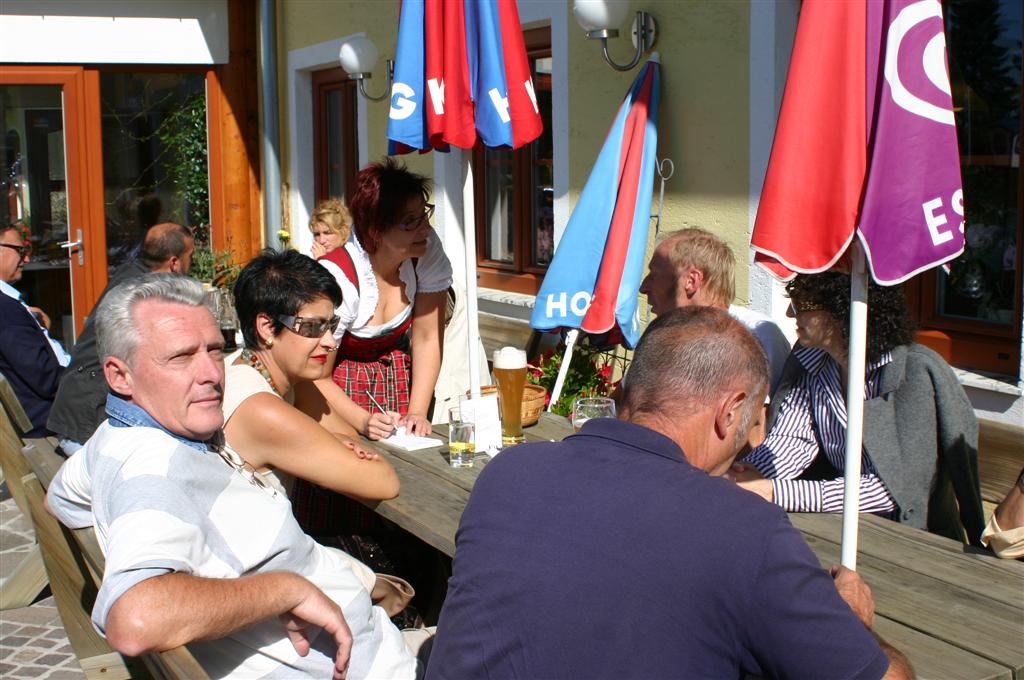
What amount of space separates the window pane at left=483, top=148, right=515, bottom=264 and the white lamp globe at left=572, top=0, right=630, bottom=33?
1597mm

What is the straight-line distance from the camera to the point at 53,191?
9141 millimetres

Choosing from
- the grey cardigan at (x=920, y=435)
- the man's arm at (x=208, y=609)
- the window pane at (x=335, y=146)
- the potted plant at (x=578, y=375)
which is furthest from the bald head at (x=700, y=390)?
the window pane at (x=335, y=146)

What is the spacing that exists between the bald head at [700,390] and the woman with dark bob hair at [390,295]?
217 cm

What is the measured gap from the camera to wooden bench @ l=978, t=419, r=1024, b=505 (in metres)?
3.17

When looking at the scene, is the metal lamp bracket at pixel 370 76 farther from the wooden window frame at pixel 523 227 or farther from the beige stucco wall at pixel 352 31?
the wooden window frame at pixel 523 227

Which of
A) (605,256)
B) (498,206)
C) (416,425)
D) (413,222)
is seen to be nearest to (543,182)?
(498,206)

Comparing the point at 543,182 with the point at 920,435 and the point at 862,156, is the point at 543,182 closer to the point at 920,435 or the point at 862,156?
the point at 920,435

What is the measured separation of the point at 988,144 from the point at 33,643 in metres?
3.98

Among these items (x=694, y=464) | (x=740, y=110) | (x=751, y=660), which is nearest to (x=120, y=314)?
(x=694, y=464)

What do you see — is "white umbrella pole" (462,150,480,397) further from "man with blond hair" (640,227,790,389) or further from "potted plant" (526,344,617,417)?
"potted plant" (526,344,617,417)

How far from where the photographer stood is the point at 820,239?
2205 mm

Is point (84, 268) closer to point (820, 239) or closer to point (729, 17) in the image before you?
point (729, 17)

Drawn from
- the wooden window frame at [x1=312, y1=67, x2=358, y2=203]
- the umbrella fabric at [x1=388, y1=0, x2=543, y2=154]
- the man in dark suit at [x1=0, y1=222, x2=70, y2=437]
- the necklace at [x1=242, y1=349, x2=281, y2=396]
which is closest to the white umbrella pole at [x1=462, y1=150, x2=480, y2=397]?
the umbrella fabric at [x1=388, y1=0, x2=543, y2=154]

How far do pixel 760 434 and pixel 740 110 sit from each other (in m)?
3.04
